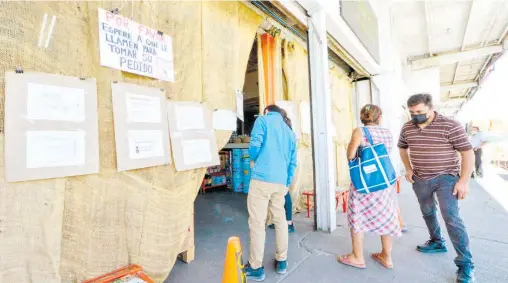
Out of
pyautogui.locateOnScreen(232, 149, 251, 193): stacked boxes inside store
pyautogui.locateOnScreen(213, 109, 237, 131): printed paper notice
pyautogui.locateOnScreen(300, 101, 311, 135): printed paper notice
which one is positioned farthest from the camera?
pyautogui.locateOnScreen(232, 149, 251, 193): stacked boxes inside store

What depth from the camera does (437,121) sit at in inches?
79.7

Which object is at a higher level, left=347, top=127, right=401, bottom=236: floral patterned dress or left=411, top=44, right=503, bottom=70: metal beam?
left=411, top=44, right=503, bottom=70: metal beam

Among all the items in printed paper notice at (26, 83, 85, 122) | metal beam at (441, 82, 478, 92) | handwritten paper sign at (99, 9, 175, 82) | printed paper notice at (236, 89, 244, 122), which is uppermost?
metal beam at (441, 82, 478, 92)

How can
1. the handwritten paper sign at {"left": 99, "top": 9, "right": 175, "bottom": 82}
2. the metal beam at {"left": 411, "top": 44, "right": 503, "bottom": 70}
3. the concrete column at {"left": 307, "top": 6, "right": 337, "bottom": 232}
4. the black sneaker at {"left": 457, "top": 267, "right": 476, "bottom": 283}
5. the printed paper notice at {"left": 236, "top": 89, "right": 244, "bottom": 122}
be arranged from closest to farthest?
1. the handwritten paper sign at {"left": 99, "top": 9, "right": 175, "bottom": 82}
2. the black sneaker at {"left": 457, "top": 267, "right": 476, "bottom": 283}
3. the printed paper notice at {"left": 236, "top": 89, "right": 244, "bottom": 122}
4. the concrete column at {"left": 307, "top": 6, "right": 337, "bottom": 232}
5. the metal beam at {"left": 411, "top": 44, "right": 503, "bottom": 70}

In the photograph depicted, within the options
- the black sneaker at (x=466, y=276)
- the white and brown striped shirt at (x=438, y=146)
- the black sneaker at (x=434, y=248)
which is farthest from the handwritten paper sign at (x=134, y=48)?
the black sneaker at (x=434, y=248)

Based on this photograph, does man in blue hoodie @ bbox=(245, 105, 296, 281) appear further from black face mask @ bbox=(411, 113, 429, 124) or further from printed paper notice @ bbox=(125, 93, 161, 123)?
black face mask @ bbox=(411, 113, 429, 124)

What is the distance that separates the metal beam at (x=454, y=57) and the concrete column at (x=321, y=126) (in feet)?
31.3

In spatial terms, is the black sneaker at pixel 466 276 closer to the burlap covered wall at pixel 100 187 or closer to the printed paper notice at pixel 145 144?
the burlap covered wall at pixel 100 187

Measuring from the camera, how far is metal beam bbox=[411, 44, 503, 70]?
8.86 m

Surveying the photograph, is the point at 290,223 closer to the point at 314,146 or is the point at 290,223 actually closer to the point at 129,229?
the point at 314,146

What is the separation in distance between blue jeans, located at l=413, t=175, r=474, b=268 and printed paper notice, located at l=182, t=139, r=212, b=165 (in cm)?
196

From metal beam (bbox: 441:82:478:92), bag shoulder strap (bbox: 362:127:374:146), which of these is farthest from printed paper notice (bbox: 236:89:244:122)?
metal beam (bbox: 441:82:478:92)

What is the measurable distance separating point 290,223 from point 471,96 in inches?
872

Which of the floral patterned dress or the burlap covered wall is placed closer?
the burlap covered wall
